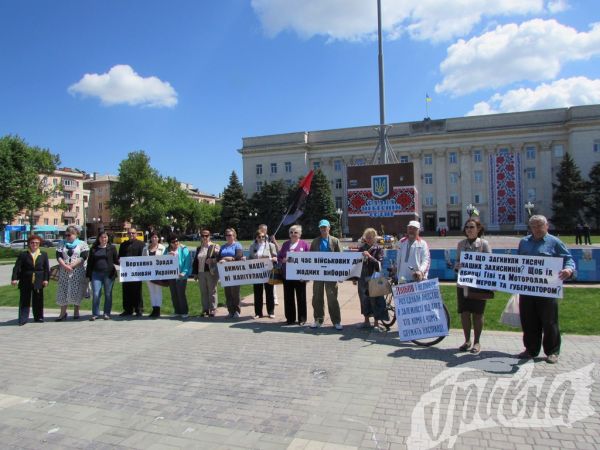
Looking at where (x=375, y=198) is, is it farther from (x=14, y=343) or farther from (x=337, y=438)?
(x=337, y=438)

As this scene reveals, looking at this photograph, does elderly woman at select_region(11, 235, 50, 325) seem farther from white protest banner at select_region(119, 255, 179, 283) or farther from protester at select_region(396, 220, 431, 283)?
protester at select_region(396, 220, 431, 283)

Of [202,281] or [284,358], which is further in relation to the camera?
[202,281]

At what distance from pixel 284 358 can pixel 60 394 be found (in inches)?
114

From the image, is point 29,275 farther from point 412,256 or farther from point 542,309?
point 542,309

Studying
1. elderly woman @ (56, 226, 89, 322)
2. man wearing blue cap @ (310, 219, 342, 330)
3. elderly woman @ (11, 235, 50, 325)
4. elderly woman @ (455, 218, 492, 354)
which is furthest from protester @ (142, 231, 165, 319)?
elderly woman @ (455, 218, 492, 354)

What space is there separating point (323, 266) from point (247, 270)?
1869mm

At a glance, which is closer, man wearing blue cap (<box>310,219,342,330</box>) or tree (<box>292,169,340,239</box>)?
Answer: man wearing blue cap (<box>310,219,342,330</box>)

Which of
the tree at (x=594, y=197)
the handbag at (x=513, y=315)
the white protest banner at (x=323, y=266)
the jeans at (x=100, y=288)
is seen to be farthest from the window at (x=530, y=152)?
the jeans at (x=100, y=288)

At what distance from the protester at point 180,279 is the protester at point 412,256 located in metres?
4.84

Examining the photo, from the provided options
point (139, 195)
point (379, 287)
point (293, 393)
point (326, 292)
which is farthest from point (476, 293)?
point (139, 195)

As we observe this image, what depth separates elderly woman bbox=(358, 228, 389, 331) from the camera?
25.8 feet

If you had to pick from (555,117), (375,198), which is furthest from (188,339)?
(555,117)

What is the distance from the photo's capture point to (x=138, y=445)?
12.7 feet

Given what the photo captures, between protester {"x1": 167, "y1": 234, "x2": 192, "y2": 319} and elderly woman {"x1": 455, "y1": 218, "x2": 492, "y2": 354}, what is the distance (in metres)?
5.80
